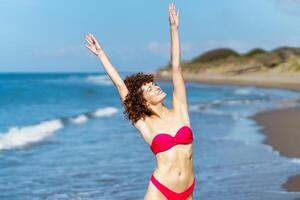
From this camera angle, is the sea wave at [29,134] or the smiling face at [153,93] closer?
the smiling face at [153,93]

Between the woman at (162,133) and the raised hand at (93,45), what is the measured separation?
14.3 inches

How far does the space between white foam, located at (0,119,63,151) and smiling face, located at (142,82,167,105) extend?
12.7m

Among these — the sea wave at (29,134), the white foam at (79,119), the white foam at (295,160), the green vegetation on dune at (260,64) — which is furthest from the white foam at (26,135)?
the green vegetation on dune at (260,64)

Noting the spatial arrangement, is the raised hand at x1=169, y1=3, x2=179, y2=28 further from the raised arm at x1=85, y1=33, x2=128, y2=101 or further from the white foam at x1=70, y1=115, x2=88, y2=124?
the white foam at x1=70, y1=115, x2=88, y2=124

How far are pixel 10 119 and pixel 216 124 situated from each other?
12.4 m

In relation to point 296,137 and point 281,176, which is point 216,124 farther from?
point 281,176

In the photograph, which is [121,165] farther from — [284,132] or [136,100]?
[136,100]

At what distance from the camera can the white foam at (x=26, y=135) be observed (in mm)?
18344

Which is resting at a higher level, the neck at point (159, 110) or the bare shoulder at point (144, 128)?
the neck at point (159, 110)

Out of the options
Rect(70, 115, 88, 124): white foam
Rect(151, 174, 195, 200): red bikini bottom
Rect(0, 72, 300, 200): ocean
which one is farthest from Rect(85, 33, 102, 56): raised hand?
Rect(70, 115, 88, 124): white foam

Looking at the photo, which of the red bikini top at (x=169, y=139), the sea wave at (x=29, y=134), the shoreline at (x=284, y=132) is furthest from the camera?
the sea wave at (x=29, y=134)

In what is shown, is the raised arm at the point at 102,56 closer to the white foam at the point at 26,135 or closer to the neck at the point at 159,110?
the neck at the point at 159,110

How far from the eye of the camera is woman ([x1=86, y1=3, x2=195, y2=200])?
17.1ft

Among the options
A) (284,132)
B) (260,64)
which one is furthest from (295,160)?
(260,64)
